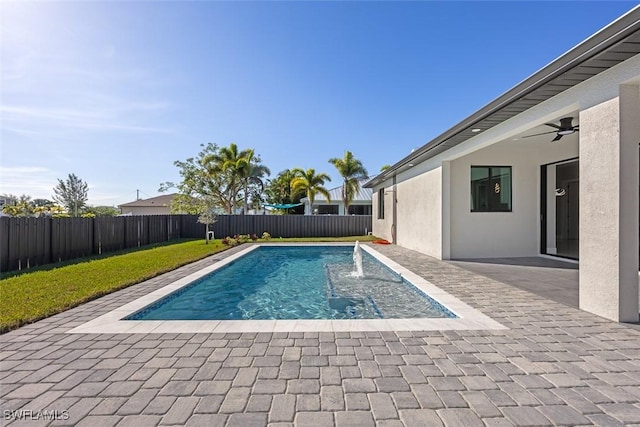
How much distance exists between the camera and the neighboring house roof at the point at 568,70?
10.1 ft

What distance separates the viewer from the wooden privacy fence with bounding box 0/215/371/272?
8.16m

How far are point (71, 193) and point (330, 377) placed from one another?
54610 millimetres

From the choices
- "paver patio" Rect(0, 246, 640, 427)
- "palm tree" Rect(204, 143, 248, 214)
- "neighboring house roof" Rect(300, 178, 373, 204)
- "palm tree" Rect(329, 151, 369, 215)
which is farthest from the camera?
"neighboring house roof" Rect(300, 178, 373, 204)

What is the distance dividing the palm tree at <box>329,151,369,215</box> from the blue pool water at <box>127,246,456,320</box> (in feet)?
54.7

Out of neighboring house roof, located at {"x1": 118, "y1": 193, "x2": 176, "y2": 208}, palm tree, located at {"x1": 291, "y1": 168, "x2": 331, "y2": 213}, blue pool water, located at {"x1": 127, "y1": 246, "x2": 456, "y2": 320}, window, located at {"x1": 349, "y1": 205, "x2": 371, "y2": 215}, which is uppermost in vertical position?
palm tree, located at {"x1": 291, "y1": 168, "x2": 331, "y2": 213}

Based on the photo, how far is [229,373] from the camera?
2.60 metres

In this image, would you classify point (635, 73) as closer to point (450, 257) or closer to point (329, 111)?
point (450, 257)

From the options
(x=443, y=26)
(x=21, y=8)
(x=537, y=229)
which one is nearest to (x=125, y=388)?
(x=21, y=8)

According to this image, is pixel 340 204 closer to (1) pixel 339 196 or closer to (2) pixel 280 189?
(1) pixel 339 196

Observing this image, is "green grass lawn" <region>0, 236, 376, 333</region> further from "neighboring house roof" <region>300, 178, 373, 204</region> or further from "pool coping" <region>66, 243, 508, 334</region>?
"neighboring house roof" <region>300, 178, 373, 204</region>

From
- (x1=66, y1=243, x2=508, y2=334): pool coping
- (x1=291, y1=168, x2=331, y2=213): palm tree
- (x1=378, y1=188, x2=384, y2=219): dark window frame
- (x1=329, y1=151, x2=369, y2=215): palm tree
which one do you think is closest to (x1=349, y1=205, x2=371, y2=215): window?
(x1=329, y1=151, x2=369, y2=215): palm tree

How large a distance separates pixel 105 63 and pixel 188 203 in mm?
19840

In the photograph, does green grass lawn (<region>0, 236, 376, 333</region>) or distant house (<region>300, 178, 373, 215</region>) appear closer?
green grass lawn (<region>0, 236, 376, 333</region>)

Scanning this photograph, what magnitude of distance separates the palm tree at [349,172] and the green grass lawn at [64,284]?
18.0 m
